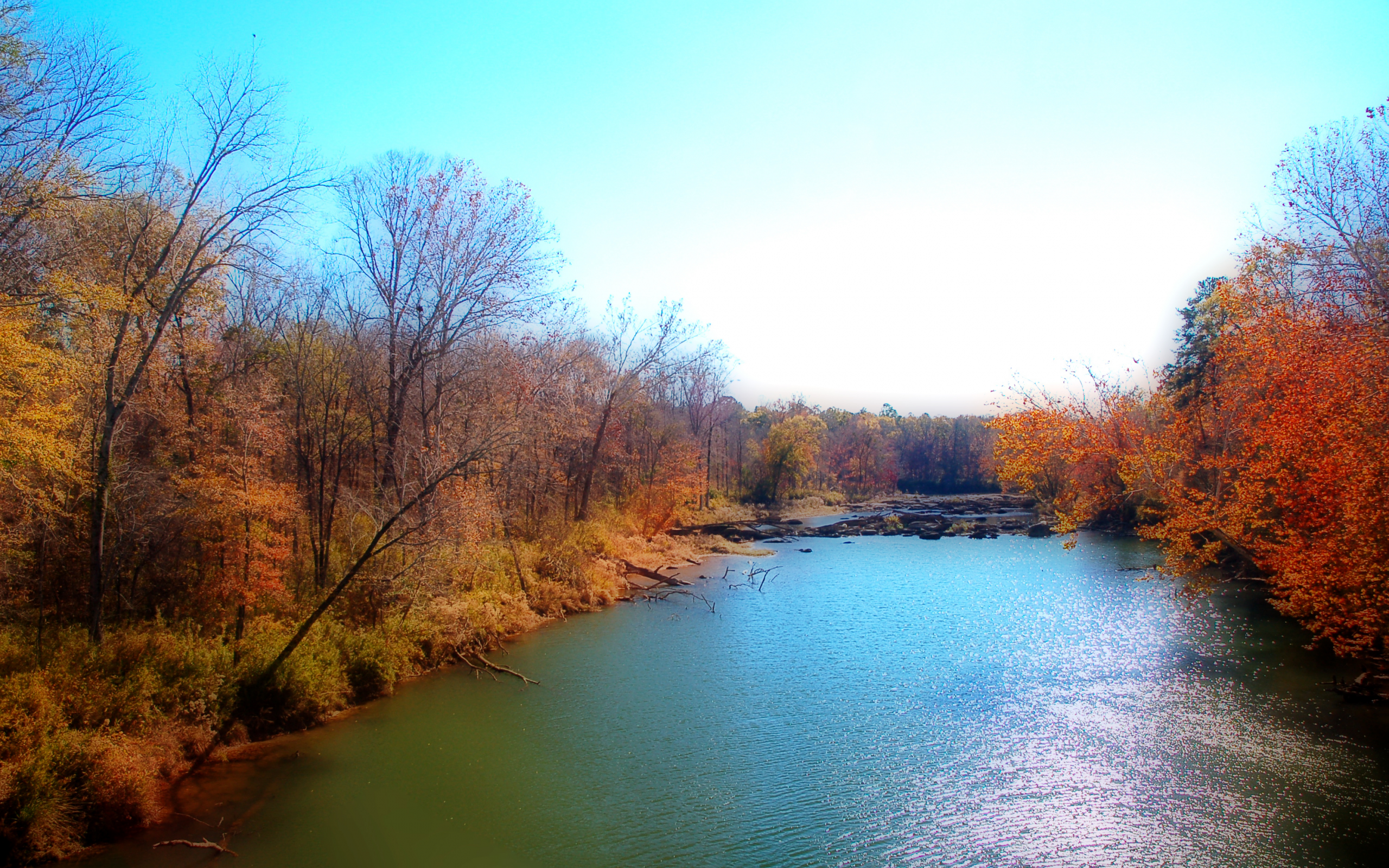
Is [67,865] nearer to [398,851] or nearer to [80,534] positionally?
[398,851]

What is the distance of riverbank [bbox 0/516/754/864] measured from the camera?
369 inches

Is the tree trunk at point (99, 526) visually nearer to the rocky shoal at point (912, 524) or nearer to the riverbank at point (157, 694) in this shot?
the riverbank at point (157, 694)

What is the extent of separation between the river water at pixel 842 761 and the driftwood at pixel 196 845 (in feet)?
0.33

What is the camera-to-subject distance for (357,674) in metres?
15.4

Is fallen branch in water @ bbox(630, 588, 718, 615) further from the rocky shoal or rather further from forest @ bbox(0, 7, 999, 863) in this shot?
the rocky shoal

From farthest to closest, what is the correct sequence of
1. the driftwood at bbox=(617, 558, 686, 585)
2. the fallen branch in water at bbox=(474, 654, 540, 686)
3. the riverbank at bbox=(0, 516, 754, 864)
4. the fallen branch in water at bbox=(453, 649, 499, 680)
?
the driftwood at bbox=(617, 558, 686, 585) → the fallen branch in water at bbox=(453, 649, 499, 680) → the fallen branch in water at bbox=(474, 654, 540, 686) → the riverbank at bbox=(0, 516, 754, 864)

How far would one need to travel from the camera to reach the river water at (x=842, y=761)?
10.1 meters

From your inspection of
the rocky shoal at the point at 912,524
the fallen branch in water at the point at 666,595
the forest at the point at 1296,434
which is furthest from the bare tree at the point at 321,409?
the rocky shoal at the point at 912,524

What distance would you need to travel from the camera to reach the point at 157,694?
11836 millimetres

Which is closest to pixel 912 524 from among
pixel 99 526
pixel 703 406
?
pixel 703 406

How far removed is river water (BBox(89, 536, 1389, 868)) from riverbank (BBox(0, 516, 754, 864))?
2.19ft

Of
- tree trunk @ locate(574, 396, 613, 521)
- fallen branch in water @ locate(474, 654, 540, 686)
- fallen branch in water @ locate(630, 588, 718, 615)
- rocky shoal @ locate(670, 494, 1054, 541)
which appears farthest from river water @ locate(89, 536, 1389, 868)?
rocky shoal @ locate(670, 494, 1054, 541)

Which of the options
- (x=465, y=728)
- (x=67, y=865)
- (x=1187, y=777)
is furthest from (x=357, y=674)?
(x=1187, y=777)

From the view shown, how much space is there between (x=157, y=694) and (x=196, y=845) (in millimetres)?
3443
